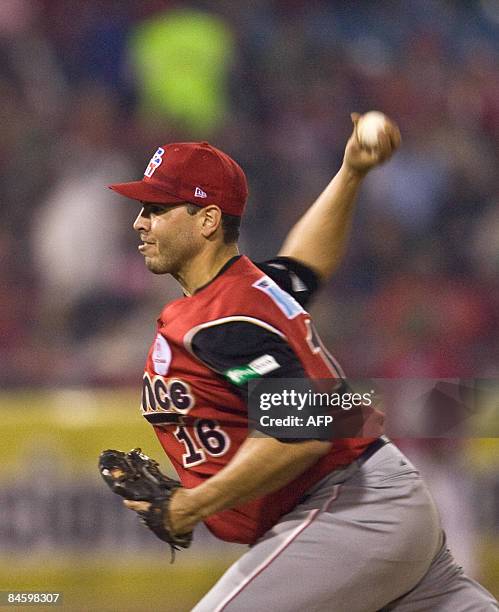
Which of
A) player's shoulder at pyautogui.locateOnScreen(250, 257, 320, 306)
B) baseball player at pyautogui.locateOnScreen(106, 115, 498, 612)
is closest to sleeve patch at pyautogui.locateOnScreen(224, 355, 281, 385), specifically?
baseball player at pyautogui.locateOnScreen(106, 115, 498, 612)

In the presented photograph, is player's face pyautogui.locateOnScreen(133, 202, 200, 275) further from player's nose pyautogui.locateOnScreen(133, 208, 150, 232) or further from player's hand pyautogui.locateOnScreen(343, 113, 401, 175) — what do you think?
player's hand pyautogui.locateOnScreen(343, 113, 401, 175)

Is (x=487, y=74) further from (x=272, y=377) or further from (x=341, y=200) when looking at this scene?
(x=272, y=377)

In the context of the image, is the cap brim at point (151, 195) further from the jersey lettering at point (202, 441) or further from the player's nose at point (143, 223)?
the jersey lettering at point (202, 441)

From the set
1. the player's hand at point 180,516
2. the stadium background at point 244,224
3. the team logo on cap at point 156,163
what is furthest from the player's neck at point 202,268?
the stadium background at point 244,224

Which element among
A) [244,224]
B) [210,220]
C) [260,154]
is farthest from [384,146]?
[260,154]

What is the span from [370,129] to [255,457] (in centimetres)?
107

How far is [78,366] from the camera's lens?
671cm

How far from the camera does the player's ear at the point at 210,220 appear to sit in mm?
3350

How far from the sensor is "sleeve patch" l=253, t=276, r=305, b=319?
3158mm

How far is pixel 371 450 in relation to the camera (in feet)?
10.8

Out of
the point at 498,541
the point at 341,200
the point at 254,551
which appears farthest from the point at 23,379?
the point at 254,551

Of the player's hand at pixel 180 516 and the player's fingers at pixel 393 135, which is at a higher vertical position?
the player's fingers at pixel 393 135

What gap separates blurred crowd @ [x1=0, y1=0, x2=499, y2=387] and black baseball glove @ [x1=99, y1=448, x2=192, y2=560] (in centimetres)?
325

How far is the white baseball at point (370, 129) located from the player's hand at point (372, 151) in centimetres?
1
